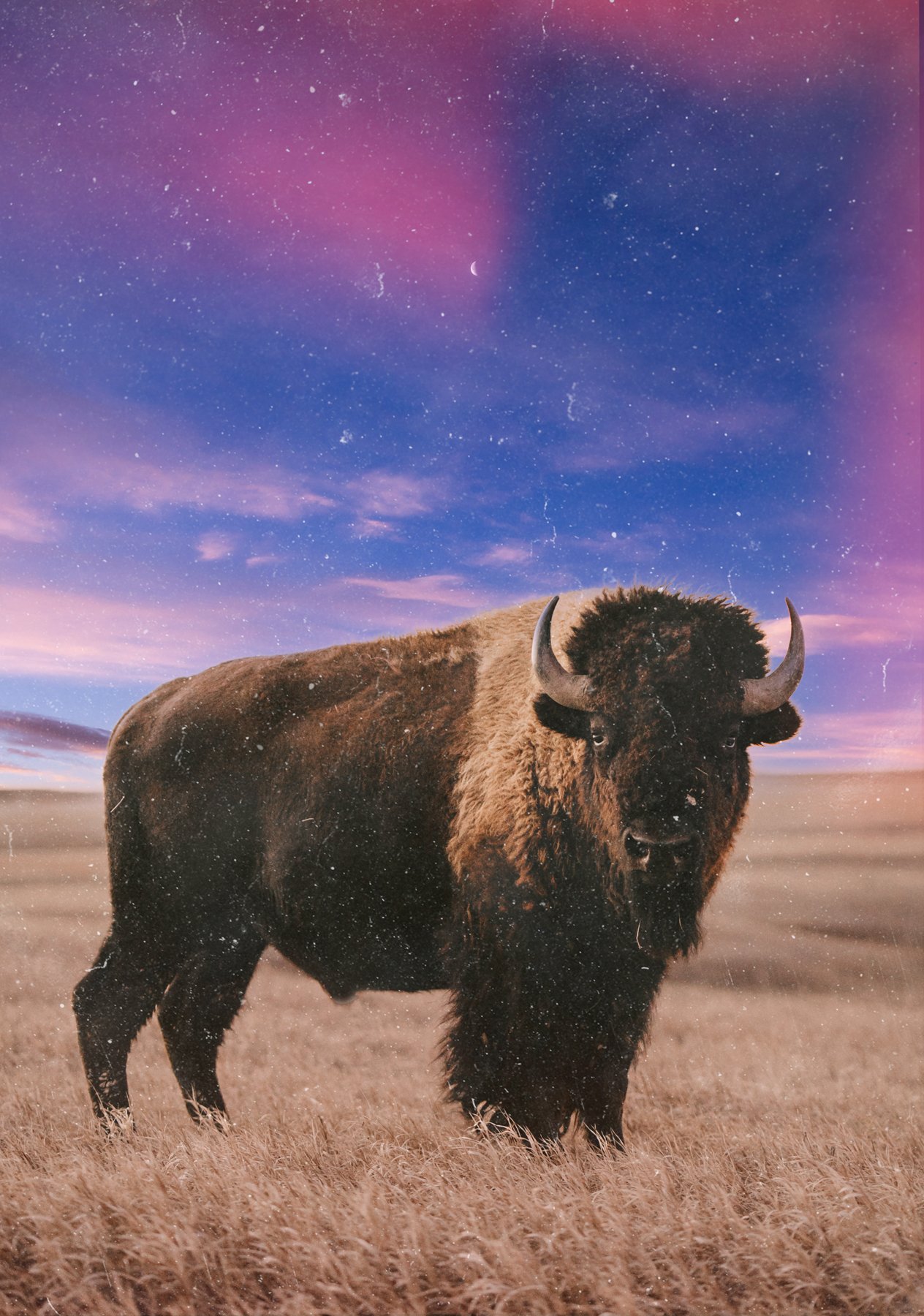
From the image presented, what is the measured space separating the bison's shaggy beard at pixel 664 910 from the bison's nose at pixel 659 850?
0.19 feet

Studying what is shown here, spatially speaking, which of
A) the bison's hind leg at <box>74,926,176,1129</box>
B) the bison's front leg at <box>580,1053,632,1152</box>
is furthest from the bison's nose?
the bison's hind leg at <box>74,926,176,1129</box>

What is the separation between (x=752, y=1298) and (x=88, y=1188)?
1738 mm

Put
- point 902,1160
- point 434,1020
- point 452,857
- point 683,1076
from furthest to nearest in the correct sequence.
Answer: point 683,1076
point 434,1020
point 452,857
point 902,1160

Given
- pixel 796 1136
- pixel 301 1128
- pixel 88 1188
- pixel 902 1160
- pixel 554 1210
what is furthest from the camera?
pixel 301 1128

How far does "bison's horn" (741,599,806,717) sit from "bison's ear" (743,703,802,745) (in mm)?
65

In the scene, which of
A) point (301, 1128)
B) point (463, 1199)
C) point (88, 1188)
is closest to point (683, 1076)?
point (301, 1128)

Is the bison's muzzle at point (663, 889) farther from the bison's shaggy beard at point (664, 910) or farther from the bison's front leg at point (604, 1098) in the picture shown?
the bison's front leg at point (604, 1098)

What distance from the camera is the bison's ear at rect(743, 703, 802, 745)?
3.36m

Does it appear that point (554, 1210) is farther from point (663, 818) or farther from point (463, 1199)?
point (663, 818)

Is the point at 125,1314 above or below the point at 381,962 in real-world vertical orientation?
below

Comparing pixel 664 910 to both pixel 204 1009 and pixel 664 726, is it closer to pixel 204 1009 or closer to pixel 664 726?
pixel 664 726

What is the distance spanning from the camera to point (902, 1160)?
113 inches

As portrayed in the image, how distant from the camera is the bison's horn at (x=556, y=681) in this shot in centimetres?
330

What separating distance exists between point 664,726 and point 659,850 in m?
0.41
